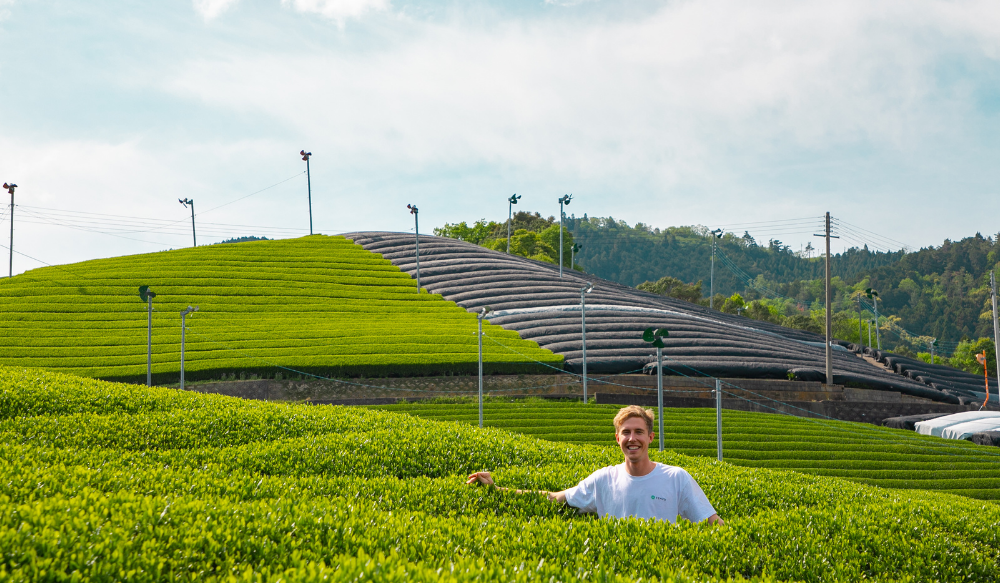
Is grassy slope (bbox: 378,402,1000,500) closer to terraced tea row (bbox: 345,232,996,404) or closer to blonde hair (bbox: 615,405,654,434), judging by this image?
terraced tea row (bbox: 345,232,996,404)

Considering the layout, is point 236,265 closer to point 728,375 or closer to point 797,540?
point 728,375

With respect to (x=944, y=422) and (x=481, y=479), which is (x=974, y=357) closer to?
(x=944, y=422)

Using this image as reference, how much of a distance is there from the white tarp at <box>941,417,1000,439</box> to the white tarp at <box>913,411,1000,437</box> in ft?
0.81

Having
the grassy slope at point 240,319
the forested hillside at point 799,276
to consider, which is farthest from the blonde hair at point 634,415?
the forested hillside at point 799,276

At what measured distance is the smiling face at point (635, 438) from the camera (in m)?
4.50

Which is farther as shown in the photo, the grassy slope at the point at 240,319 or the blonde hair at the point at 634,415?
the grassy slope at the point at 240,319

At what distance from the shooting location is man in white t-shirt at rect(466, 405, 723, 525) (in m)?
4.53

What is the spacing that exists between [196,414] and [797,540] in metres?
7.05

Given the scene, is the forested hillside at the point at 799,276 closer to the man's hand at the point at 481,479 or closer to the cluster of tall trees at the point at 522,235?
the cluster of tall trees at the point at 522,235

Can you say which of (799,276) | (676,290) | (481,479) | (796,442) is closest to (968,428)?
(796,442)

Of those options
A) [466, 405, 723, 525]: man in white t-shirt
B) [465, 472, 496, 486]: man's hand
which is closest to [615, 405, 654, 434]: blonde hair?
[466, 405, 723, 525]: man in white t-shirt

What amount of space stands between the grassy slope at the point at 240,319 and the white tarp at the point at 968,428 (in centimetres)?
1447

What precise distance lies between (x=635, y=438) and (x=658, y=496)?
562 mm

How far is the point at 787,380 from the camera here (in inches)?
1141
